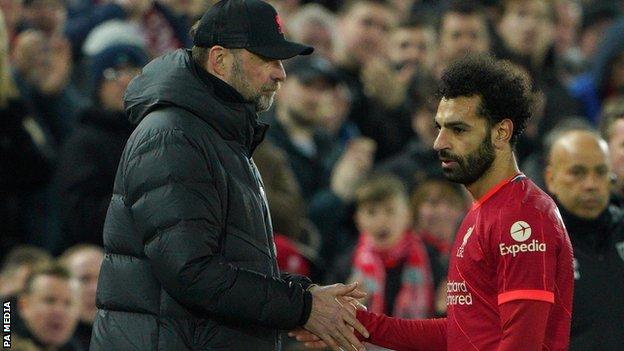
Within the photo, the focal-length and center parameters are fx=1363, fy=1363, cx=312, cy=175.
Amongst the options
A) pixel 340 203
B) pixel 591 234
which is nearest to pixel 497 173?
pixel 591 234

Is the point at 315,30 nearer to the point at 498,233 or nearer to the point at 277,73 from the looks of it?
the point at 277,73

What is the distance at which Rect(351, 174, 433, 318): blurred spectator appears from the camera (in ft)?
28.1

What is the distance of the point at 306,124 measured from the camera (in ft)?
31.6

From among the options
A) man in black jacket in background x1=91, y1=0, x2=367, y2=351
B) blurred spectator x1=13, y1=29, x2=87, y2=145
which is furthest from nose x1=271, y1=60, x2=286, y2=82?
blurred spectator x1=13, y1=29, x2=87, y2=145

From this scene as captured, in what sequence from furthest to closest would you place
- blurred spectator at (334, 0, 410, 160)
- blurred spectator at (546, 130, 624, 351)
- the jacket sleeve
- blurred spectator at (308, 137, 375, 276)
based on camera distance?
blurred spectator at (334, 0, 410, 160) → blurred spectator at (308, 137, 375, 276) → blurred spectator at (546, 130, 624, 351) → the jacket sleeve

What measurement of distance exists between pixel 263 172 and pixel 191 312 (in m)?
3.61

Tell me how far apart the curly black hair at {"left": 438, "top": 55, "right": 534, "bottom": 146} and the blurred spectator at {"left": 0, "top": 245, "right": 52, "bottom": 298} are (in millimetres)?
3497

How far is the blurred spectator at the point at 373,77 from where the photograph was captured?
10328 mm

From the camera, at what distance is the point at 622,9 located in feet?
45.1

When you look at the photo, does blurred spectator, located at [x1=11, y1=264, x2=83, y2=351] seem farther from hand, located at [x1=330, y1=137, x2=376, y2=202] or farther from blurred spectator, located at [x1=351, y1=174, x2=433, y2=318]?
hand, located at [x1=330, y1=137, x2=376, y2=202]

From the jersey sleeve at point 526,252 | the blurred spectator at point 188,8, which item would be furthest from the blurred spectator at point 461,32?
the jersey sleeve at point 526,252

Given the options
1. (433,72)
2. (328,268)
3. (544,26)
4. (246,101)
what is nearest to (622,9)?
(544,26)

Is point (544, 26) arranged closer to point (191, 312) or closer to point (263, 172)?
point (263, 172)

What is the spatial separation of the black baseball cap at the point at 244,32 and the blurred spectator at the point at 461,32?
17.7 feet
